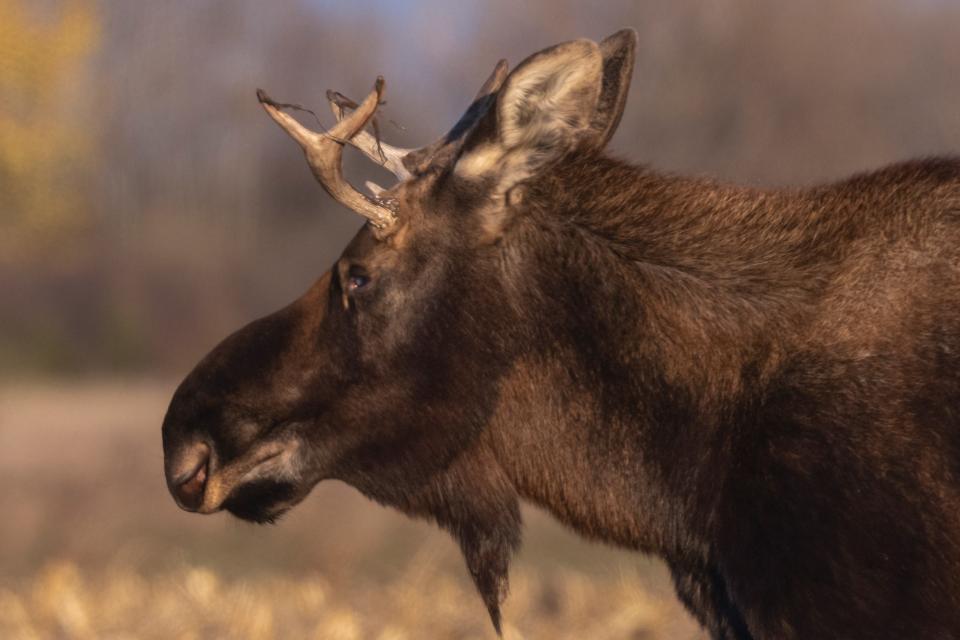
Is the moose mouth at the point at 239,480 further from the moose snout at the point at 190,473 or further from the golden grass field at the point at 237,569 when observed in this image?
the golden grass field at the point at 237,569

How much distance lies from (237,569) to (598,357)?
23.0 ft

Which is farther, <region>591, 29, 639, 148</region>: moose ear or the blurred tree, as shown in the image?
the blurred tree

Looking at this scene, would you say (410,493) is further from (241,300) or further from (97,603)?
(241,300)

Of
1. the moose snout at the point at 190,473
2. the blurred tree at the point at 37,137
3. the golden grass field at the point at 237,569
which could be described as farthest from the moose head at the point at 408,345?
the blurred tree at the point at 37,137

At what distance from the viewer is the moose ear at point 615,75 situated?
17.8ft

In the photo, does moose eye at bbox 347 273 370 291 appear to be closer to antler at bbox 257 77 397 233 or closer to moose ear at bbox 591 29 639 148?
antler at bbox 257 77 397 233

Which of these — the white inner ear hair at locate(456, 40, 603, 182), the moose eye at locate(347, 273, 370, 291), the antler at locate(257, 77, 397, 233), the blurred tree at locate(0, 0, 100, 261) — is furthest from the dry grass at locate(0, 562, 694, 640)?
the blurred tree at locate(0, 0, 100, 261)

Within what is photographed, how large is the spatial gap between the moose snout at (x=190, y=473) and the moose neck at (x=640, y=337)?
0.92 m

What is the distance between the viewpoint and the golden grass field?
8.01m

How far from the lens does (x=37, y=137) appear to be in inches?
992

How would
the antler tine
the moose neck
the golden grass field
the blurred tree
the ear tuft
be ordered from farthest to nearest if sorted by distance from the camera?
the blurred tree < the golden grass field < the antler tine < the ear tuft < the moose neck

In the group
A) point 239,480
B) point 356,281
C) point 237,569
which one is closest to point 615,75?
point 356,281

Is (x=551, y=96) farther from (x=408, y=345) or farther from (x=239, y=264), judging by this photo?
(x=239, y=264)

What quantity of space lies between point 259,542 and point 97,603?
3877 millimetres
